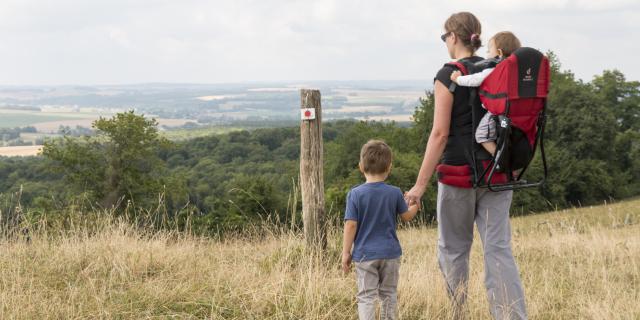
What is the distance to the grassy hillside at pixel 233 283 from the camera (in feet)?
13.2

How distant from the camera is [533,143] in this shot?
3.40 m

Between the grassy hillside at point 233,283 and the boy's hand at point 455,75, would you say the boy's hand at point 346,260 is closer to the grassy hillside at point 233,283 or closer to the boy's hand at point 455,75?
the grassy hillside at point 233,283

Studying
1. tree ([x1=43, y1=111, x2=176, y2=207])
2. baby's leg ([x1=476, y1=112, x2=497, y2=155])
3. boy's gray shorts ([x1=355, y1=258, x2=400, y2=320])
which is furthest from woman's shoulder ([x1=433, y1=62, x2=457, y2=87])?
tree ([x1=43, y1=111, x2=176, y2=207])

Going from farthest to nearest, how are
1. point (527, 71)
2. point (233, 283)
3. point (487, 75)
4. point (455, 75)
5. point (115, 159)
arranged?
1. point (115, 159)
2. point (233, 283)
3. point (455, 75)
4. point (487, 75)
5. point (527, 71)

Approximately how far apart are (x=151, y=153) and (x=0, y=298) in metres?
34.0

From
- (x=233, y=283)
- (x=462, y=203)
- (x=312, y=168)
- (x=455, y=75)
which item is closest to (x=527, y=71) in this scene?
(x=455, y=75)

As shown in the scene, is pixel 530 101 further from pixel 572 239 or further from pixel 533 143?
pixel 572 239

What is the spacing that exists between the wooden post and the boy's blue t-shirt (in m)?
2.06

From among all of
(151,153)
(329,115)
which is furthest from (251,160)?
(329,115)

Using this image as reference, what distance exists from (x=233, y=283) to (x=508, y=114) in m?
2.40

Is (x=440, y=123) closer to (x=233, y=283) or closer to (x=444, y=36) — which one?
(x=444, y=36)

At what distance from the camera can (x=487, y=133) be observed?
3346 millimetres

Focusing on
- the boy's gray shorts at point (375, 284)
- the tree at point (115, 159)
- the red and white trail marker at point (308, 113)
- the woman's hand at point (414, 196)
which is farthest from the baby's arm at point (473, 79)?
the tree at point (115, 159)

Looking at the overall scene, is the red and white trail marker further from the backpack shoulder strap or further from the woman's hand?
the backpack shoulder strap
